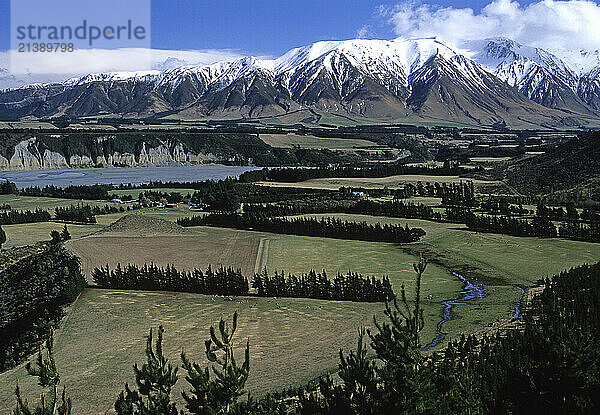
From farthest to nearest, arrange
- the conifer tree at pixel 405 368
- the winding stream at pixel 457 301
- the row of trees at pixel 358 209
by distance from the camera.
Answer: the row of trees at pixel 358 209, the winding stream at pixel 457 301, the conifer tree at pixel 405 368

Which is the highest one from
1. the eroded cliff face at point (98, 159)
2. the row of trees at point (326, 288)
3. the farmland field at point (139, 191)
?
the eroded cliff face at point (98, 159)

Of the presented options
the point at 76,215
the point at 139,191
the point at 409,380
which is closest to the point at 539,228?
the point at 409,380

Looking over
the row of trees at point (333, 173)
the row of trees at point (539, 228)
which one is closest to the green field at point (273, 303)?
the row of trees at point (539, 228)

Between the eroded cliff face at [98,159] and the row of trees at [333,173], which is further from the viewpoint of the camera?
the eroded cliff face at [98,159]

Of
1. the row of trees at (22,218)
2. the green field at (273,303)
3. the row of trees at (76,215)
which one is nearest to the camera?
the green field at (273,303)

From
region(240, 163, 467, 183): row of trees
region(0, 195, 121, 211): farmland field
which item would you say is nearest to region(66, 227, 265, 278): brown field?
region(0, 195, 121, 211): farmland field

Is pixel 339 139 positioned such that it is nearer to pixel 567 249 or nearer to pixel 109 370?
pixel 567 249

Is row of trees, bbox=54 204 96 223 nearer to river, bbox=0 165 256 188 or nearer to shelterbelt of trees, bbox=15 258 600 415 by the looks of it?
river, bbox=0 165 256 188

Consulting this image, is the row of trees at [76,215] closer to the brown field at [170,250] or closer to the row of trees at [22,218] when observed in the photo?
the row of trees at [22,218]
